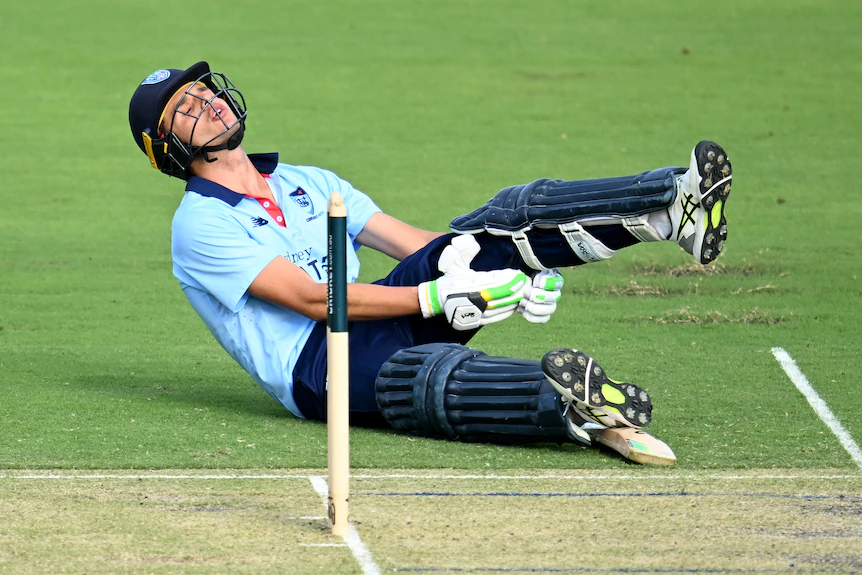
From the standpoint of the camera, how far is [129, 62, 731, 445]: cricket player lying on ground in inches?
209

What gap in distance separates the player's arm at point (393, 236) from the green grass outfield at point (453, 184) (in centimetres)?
94

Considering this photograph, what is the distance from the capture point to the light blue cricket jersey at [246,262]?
574 cm

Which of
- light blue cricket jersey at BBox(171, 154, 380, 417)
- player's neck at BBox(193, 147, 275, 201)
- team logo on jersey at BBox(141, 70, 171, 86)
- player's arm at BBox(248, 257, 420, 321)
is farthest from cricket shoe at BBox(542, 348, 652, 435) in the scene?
team logo on jersey at BBox(141, 70, 171, 86)

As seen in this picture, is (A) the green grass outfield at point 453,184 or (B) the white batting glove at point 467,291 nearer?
(B) the white batting glove at point 467,291

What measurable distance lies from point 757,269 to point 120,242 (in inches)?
193

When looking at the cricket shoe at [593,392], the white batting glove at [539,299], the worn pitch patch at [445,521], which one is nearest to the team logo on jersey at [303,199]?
the white batting glove at [539,299]

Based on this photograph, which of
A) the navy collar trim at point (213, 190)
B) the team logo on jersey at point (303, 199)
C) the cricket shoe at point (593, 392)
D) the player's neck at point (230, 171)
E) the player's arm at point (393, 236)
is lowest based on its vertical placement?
the cricket shoe at point (593, 392)

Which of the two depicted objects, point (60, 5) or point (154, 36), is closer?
point (154, 36)

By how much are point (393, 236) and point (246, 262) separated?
3.24ft

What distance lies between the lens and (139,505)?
Answer: 15.9ft

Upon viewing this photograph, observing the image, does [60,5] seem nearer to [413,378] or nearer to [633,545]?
[413,378]

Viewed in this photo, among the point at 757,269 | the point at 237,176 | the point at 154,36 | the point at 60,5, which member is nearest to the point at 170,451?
the point at 237,176

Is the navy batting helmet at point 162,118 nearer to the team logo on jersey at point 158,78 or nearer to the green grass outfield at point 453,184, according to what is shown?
the team logo on jersey at point 158,78

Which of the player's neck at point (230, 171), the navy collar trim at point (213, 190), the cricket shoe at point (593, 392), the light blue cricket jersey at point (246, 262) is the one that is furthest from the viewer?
the player's neck at point (230, 171)
